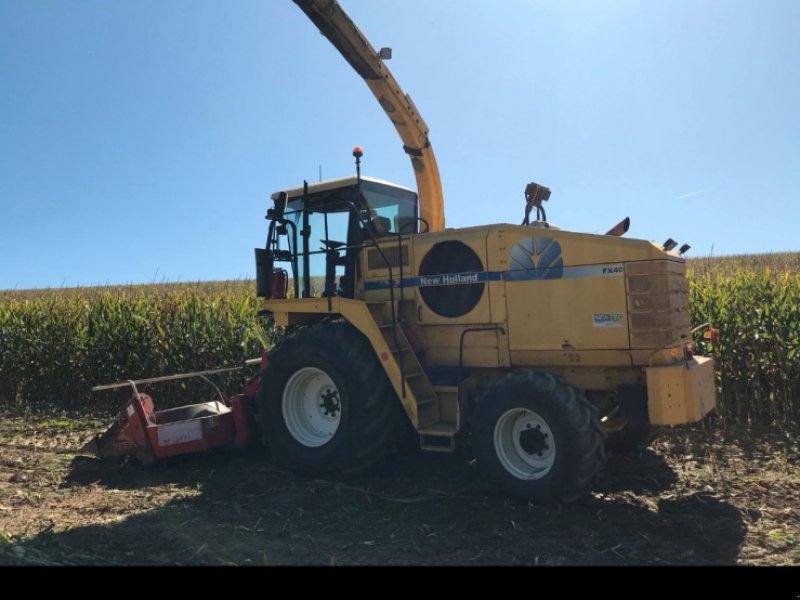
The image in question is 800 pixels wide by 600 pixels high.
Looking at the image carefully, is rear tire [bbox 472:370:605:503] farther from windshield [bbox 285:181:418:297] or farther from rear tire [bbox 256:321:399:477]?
windshield [bbox 285:181:418:297]

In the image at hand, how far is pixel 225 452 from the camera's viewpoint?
288 inches

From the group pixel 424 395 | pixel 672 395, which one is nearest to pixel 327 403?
pixel 424 395

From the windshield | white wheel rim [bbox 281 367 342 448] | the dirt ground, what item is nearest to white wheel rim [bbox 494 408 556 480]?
the dirt ground

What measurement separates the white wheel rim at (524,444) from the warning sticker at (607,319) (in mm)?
892

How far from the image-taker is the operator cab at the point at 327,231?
21.6 feet

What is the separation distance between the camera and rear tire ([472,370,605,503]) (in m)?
4.86

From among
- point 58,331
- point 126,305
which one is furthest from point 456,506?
point 58,331

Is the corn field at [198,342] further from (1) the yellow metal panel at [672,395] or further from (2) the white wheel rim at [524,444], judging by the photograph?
(2) the white wheel rim at [524,444]

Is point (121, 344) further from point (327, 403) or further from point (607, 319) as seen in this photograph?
point (607, 319)

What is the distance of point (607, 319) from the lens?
5.16 meters

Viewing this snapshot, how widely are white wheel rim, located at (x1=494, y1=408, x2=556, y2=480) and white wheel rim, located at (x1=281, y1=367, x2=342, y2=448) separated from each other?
5.69ft

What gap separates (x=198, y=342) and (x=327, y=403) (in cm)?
475
